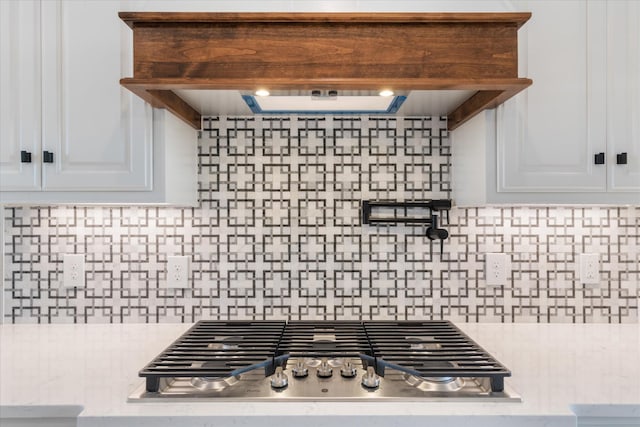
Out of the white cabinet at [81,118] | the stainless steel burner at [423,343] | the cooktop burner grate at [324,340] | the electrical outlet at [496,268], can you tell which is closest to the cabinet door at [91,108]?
the white cabinet at [81,118]

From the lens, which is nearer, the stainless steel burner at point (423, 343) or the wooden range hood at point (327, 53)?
the wooden range hood at point (327, 53)

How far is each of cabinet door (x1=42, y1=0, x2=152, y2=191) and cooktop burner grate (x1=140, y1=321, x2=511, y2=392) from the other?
51 centimetres

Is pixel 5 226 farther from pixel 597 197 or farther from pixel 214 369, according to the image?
pixel 597 197

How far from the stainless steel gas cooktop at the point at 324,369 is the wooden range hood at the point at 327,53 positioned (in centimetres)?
70

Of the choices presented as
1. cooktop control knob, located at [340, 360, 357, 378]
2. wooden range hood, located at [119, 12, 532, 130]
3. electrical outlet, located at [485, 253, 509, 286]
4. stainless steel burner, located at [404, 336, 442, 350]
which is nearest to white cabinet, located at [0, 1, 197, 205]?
wooden range hood, located at [119, 12, 532, 130]

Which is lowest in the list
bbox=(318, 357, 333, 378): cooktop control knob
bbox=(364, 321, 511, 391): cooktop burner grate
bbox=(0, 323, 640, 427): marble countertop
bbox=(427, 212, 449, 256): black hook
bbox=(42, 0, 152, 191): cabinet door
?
bbox=(0, 323, 640, 427): marble countertop

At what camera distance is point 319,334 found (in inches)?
56.1

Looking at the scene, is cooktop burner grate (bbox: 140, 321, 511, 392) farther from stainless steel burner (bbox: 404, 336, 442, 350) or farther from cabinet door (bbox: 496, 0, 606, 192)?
cabinet door (bbox: 496, 0, 606, 192)

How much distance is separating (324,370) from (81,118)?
39.5 inches

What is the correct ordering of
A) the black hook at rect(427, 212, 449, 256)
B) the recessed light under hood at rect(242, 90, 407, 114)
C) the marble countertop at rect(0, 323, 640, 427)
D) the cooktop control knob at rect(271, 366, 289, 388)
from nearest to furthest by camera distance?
the marble countertop at rect(0, 323, 640, 427)
the cooktop control knob at rect(271, 366, 289, 388)
the recessed light under hood at rect(242, 90, 407, 114)
the black hook at rect(427, 212, 449, 256)

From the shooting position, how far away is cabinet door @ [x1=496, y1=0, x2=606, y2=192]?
4.36ft

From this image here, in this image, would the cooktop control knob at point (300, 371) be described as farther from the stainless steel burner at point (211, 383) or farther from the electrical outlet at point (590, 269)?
the electrical outlet at point (590, 269)

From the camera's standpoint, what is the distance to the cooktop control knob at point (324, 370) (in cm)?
113

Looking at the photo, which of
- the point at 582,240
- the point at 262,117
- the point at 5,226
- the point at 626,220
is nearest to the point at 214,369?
the point at 262,117
